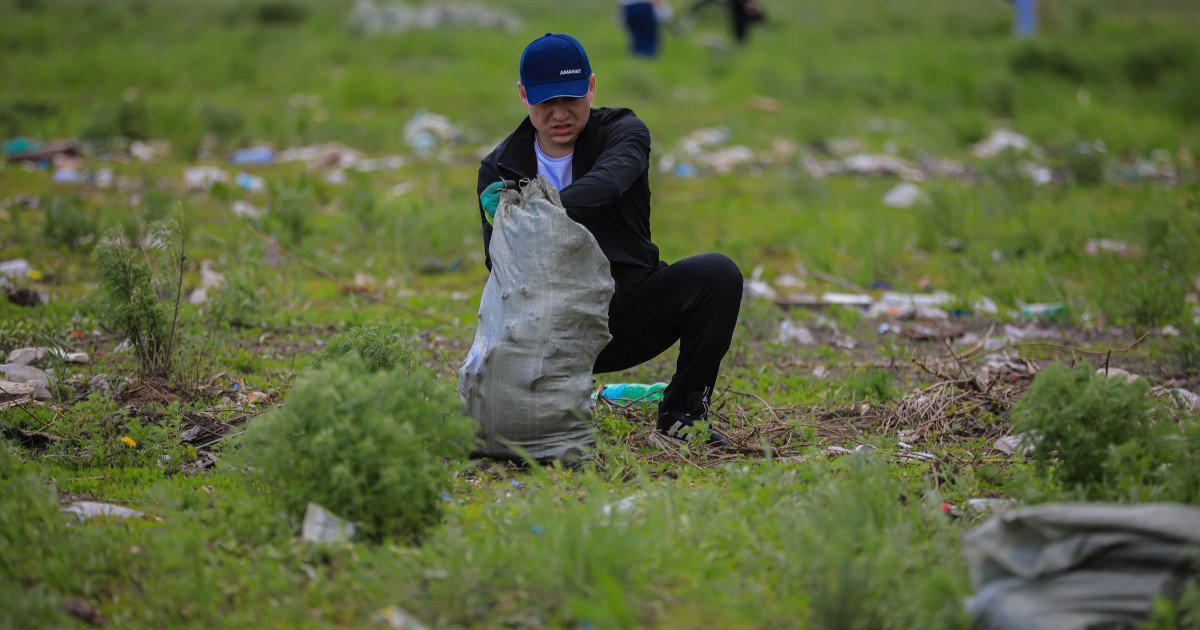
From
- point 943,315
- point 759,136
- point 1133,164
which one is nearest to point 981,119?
point 1133,164

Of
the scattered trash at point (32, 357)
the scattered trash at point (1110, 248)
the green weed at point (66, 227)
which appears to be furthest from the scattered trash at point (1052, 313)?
the green weed at point (66, 227)

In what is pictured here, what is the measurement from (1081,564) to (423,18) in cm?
1703

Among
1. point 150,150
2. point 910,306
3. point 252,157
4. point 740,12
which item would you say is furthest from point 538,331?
point 740,12

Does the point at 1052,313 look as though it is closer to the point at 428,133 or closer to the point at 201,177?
the point at 201,177

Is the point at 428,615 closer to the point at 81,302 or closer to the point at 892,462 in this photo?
the point at 892,462

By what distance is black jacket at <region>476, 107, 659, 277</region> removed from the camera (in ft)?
9.28

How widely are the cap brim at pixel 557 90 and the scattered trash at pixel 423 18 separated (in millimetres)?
13374

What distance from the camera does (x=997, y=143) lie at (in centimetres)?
975

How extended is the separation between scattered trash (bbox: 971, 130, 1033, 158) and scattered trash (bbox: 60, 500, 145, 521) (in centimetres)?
908

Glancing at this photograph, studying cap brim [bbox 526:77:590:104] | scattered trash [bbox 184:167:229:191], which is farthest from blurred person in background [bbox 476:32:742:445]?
scattered trash [bbox 184:167:229:191]

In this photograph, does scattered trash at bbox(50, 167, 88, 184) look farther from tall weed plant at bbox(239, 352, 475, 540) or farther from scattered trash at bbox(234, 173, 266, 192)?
tall weed plant at bbox(239, 352, 475, 540)

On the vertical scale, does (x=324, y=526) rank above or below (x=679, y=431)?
above

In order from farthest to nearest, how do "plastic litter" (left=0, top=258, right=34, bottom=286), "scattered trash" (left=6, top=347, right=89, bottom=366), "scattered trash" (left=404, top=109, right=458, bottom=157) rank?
"scattered trash" (left=404, top=109, right=458, bottom=157), "plastic litter" (left=0, top=258, right=34, bottom=286), "scattered trash" (left=6, top=347, right=89, bottom=366)

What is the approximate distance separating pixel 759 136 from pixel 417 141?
3.80m
